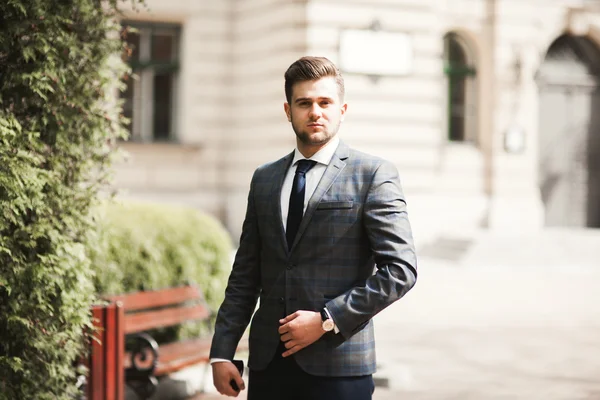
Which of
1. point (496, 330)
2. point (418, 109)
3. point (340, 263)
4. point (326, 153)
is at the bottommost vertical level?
point (496, 330)

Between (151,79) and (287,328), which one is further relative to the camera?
(151,79)

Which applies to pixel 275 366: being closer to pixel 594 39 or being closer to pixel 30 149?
pixel 30 149

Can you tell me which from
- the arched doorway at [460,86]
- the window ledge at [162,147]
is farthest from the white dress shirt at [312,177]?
the arched doorway at [460,86]

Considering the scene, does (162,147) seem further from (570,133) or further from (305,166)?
(305,166)

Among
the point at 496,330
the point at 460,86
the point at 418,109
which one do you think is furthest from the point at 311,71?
the point at 460,86

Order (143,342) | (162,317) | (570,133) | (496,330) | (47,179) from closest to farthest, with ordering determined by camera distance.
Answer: (47,179), (143,342), (162,317), (496,330), (570,133)

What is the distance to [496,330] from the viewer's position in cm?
920

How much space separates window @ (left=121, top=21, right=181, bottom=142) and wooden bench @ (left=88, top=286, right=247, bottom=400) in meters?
11.1

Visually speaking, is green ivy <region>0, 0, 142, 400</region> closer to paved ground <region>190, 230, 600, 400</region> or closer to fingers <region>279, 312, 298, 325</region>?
fingers <region>279, 312, 298, 325</region>

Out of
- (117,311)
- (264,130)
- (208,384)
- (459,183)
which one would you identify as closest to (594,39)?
(459,183)

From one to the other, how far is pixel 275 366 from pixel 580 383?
4501mm

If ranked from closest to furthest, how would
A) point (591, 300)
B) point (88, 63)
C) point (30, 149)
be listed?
point (30, 149) < point (88, 63) < point (591, 300)

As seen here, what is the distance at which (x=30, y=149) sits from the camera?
3961 mm

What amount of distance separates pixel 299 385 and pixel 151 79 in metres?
15.6
